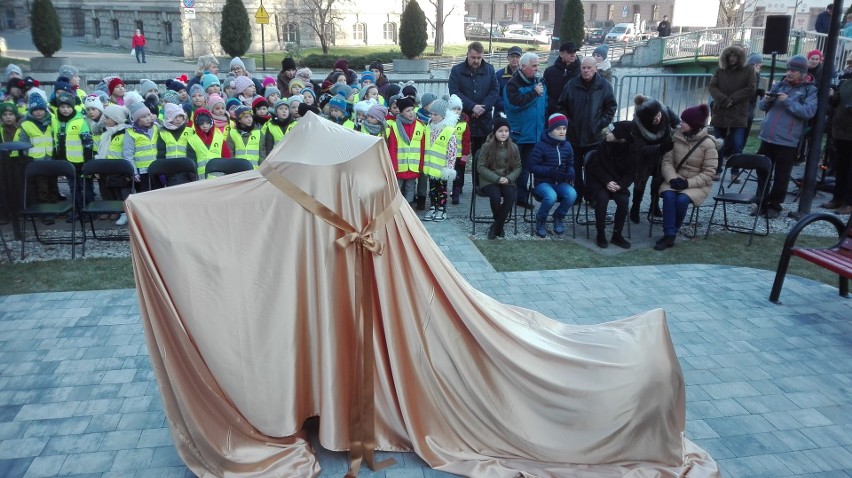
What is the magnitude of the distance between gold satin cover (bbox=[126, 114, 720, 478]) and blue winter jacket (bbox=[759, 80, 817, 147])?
7.12 meters

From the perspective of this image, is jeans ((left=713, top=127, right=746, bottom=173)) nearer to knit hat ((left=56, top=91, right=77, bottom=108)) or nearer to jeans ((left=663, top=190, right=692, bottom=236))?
jeans ((left=663, top=190, right=692, bottom=236))

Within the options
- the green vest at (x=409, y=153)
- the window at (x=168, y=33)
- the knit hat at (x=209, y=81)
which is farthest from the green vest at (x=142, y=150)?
the window at (x=168, y=33)

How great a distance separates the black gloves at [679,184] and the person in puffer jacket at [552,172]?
47.9 inches

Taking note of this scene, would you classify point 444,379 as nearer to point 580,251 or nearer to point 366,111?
point 580,251

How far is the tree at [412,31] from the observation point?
28.9 meters

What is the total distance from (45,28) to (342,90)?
20.0 metres

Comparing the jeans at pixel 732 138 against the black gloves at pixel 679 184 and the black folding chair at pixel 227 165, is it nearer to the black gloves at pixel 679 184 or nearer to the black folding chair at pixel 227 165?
the black gloves at pixel 679 184

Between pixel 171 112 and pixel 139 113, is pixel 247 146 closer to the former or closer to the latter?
pixel 171 112

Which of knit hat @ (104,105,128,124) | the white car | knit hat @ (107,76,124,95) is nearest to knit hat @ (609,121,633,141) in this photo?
knit hat @ (104,105,128,124)

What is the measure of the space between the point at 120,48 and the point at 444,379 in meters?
38.0

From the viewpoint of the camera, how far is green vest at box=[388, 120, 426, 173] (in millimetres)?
9711

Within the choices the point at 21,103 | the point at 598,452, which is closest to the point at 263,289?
the point at 598,452

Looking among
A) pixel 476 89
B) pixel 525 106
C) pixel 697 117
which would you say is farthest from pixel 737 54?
pixel 476 89

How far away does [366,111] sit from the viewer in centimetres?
1009
